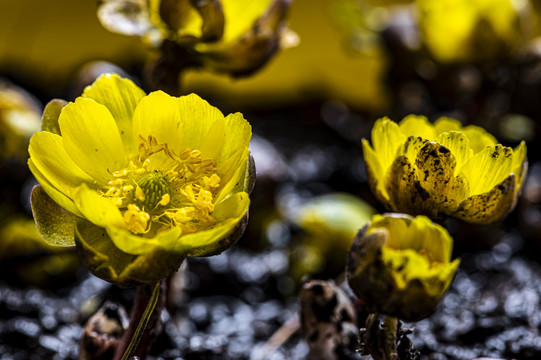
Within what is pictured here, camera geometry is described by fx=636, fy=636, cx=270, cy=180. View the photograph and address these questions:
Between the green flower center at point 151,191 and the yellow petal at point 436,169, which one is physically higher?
the yellow petal at point 436,169

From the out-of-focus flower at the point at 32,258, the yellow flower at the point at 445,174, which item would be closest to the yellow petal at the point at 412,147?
the yellow flower at the point at 445,174

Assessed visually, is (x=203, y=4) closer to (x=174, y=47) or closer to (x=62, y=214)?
(x=174, y=47)

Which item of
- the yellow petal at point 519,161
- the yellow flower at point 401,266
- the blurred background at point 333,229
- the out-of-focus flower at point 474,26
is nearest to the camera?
the yellow flower at point 401,266

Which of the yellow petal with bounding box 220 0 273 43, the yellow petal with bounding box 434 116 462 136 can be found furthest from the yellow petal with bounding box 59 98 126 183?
the yellow petal with bounding box 434 116 462 136

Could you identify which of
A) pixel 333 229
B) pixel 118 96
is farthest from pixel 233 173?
pixel 333 229

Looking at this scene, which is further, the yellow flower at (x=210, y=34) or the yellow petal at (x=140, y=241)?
the yellow flower at (x=210, y=34)

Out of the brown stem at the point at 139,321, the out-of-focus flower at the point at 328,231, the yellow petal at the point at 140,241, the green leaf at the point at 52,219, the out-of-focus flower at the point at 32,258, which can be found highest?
the yellow petal at the point at 140,241

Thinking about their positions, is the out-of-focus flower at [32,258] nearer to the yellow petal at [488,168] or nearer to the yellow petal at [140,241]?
the yellow petal at [140,241]

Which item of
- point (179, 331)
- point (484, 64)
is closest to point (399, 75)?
point (484, 64)
